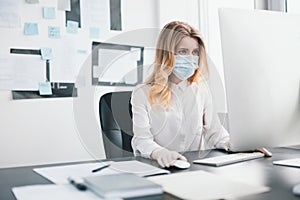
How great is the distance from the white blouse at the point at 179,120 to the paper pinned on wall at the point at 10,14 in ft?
3.26

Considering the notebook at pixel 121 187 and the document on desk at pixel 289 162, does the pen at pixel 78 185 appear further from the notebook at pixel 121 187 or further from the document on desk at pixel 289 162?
the document on desk at pixel 289 162

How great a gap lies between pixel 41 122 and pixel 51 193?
61.9 inches

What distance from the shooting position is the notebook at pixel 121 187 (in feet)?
2.09

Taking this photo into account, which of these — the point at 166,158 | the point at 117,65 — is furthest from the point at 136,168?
the point at 117,65

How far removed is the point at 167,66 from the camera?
1391 mm

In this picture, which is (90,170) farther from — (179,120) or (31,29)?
(31,29)

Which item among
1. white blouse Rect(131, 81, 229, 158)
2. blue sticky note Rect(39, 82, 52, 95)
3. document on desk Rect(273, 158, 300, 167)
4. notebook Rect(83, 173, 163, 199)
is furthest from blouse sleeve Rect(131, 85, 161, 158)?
blue sticky note Rect(39, 82, 52, 95)

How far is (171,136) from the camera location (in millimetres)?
1450

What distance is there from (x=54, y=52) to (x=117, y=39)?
395mm

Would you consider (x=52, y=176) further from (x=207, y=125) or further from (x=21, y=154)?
(x=21, y=154)

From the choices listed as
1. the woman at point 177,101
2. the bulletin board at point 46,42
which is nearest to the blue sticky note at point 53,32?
the bulletin board at point 46,42

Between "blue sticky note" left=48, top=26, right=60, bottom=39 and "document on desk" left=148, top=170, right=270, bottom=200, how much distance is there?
1.58 meters

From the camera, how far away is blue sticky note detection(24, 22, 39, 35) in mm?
2138

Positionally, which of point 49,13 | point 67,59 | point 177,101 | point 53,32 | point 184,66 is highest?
point 49,13
